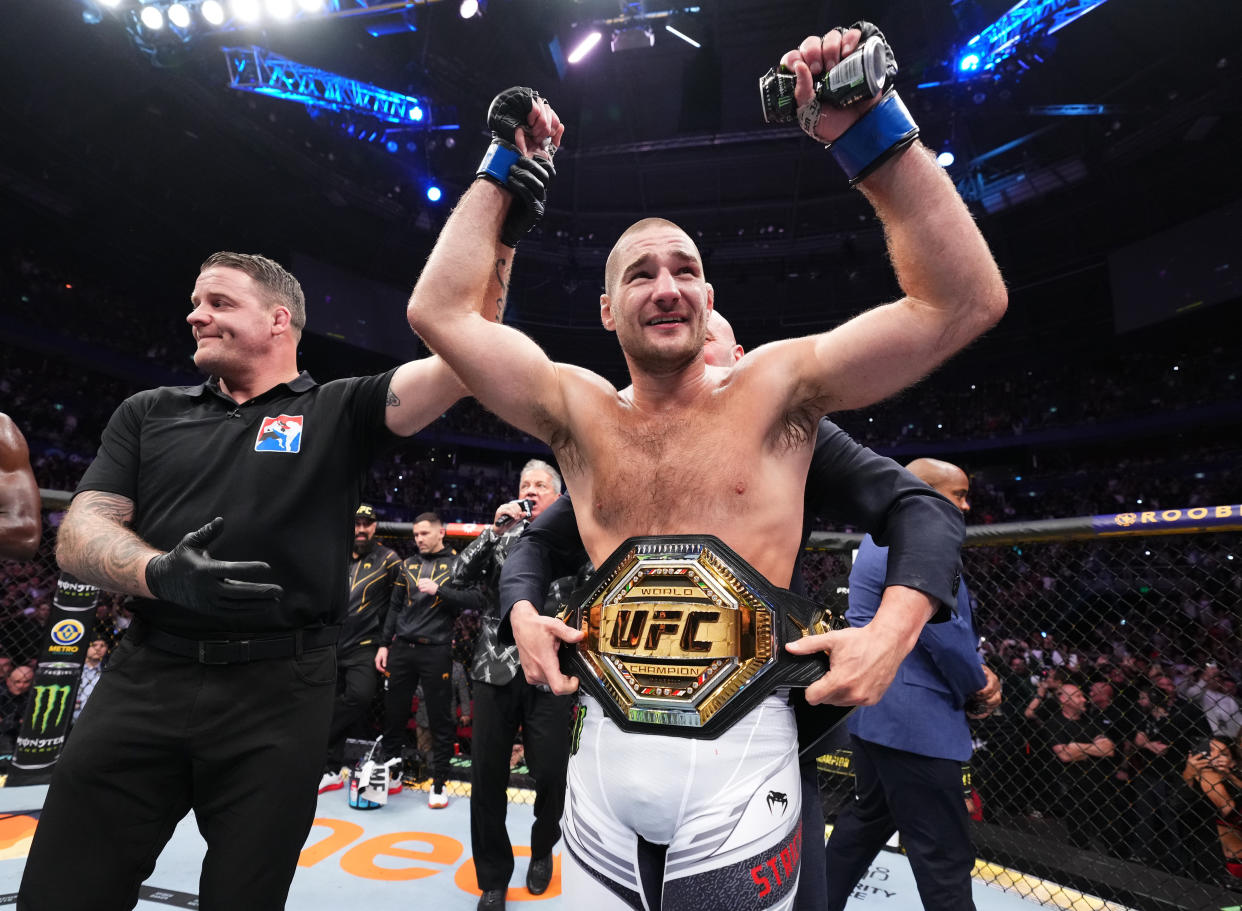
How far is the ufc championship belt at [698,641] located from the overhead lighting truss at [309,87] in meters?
13.5

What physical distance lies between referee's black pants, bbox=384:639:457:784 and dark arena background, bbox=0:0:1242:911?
0.68 metres

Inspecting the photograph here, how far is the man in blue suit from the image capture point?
2164 millimetres

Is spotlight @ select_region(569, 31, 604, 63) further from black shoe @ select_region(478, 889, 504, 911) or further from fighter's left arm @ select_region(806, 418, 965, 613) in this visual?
black shoe @ select_region(478, 889, 504, 911)

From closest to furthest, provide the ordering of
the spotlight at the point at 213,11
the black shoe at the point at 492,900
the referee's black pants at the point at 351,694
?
the black shoe at the point at 492,900 < the referee's black pants at the point at 351,694 < the spotlight at the point at 213,11

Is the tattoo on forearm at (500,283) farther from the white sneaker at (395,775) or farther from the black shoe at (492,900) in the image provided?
the white sneaker at (395,775)

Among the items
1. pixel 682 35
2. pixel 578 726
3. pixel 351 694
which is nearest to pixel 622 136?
pixel 682 35

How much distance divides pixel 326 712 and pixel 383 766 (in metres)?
2.78

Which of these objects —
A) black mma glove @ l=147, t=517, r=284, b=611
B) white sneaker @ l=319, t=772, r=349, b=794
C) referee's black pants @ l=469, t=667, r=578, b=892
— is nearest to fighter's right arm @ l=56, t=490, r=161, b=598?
black mma glove @ l=147, t=517, r=284, b=611

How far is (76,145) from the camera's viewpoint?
12.8m

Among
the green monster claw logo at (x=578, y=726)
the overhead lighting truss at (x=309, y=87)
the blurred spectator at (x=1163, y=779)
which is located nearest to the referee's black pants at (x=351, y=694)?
the green monster claw logo at (x=578, y=726)

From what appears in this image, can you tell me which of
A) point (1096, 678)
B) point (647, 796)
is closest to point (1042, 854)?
point (1096, 678)

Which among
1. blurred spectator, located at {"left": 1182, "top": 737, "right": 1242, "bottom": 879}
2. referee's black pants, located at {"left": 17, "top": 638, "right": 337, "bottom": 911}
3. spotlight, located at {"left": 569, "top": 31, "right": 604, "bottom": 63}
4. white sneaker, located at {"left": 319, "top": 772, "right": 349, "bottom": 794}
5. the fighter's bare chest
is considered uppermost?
spotlight, located at {"left": 569, "top": 31, "right": 604, "bottom": 63}

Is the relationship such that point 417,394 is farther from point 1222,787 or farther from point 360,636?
point 1222,787

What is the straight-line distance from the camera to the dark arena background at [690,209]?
36.3ft
